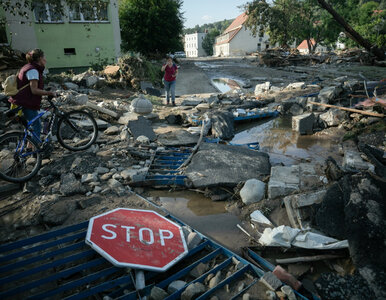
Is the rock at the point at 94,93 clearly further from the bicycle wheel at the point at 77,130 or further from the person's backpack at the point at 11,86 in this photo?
the person's backpack at the point at 11,86

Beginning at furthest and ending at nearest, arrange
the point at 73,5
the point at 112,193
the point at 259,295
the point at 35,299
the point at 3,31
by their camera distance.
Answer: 1. the point at 3,31
2. the point at 73,5
3. the point at 112,193
4. the point at 259,295
5. the point at 35,299

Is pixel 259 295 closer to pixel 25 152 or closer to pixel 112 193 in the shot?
pixel 112 193

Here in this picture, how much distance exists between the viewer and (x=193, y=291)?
2309 millimetres

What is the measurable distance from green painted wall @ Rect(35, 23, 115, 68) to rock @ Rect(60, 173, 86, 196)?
13536 mm

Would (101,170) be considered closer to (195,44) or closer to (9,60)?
(9,60)

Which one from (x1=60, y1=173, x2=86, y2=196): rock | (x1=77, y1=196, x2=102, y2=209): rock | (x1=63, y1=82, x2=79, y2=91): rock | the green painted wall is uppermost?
the green painted wall

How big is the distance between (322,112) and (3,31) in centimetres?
1638

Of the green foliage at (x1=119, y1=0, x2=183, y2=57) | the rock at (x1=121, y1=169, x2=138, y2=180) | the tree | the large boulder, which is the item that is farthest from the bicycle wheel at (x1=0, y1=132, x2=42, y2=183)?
the tree

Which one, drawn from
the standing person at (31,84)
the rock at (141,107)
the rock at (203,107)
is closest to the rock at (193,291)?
the standing person at (31,84)

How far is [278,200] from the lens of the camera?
376 cm

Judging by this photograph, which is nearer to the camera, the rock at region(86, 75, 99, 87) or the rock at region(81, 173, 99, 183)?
the rock at region(81, 173, 99, 183)

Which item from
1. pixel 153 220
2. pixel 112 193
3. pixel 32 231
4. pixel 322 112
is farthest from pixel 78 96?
pixel 322 112

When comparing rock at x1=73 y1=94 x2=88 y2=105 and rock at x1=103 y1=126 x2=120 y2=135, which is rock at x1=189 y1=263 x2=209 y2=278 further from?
rock at x1=73 y1=94 x2=88 y2=105

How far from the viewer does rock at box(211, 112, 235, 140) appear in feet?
23.6
